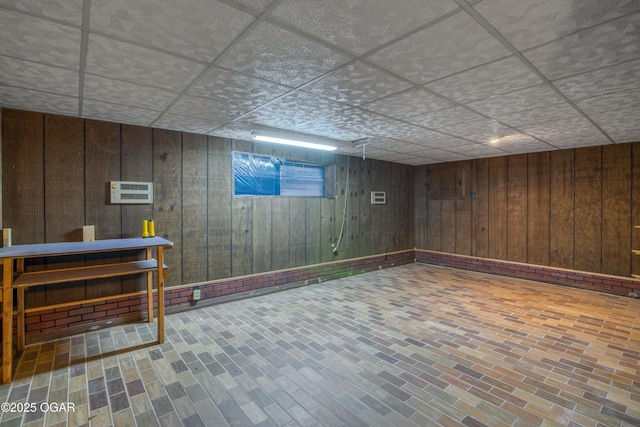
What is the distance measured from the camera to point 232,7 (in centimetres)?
140

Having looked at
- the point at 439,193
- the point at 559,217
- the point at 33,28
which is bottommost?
the point at 559,217

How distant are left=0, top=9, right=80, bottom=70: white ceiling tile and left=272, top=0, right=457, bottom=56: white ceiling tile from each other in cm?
Answer: 117

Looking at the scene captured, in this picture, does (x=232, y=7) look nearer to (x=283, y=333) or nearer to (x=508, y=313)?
(x=283, y=333)

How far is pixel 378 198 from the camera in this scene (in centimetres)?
625

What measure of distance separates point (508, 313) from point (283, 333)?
2.79 metres

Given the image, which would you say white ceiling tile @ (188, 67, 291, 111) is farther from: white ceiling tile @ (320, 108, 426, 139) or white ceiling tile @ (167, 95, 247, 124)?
white ceiling tile @ (320, 108, 426, 139)

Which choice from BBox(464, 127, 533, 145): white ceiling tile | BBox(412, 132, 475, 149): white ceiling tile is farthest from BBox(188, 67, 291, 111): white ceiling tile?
BBox(464, 127, 533, 145): white ceiling tile

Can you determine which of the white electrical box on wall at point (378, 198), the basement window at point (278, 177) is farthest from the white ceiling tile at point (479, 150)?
the basement window at point (278, 177)

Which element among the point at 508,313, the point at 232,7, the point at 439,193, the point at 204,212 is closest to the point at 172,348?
the point at 204,212

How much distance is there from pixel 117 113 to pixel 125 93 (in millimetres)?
690

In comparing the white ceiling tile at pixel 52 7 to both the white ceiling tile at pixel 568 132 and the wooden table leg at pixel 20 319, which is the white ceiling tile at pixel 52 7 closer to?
the wooden table leg at pixel 20 319

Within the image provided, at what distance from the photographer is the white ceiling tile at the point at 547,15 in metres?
1.36

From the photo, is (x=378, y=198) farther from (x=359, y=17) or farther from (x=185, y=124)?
(x=359, y=17)

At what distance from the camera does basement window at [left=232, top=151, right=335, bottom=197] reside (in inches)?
172
